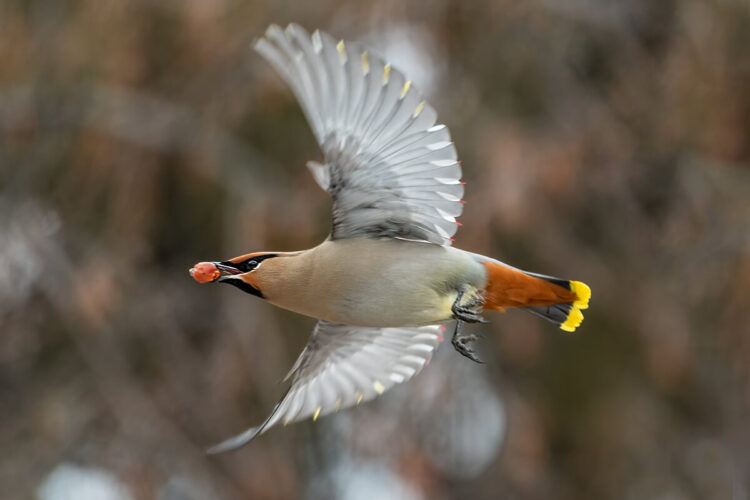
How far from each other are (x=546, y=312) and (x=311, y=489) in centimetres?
358

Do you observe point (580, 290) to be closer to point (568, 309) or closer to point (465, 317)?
point (568, 309)

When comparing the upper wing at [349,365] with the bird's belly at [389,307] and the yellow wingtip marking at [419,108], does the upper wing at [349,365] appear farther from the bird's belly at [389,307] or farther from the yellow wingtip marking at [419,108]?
the yellow wingtip marking at [419,108]

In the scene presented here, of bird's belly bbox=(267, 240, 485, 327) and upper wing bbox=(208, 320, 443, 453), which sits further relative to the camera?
upper wing bbox=(208, 320, 443, 453)

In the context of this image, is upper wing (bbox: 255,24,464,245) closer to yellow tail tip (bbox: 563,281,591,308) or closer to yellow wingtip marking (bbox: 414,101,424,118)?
yellow wingtip marking (bbox: 414,101,424,118)

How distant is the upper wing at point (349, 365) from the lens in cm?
468

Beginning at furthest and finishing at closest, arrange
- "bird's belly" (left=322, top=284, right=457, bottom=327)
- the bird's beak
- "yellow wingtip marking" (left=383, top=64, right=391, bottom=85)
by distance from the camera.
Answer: "bird's belly" (left=322, top=284, right=457, bottom=327)
the bird's beak
"yellow wingtip marking" (left=383, top=64, right=391, bottom=85)

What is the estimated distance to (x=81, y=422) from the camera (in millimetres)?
7711

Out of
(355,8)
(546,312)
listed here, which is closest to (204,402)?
(355,8)

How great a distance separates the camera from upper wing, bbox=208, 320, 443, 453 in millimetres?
4684

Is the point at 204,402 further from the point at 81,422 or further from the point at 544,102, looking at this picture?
the point at 544,102

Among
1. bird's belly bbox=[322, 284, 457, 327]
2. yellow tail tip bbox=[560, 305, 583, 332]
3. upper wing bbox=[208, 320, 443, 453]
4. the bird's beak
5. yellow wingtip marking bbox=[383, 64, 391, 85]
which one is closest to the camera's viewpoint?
yellow wingtip marking bbox=[383, 64, 391, 85]

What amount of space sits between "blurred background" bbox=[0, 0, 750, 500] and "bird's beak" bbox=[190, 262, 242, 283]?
113 inches

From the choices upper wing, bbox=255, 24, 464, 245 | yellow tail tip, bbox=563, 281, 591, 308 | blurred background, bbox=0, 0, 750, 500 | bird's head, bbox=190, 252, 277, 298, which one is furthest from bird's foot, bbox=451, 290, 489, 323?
blurred background, bbox=0, 0, 750, 500

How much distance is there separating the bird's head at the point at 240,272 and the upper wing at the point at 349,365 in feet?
2.46
